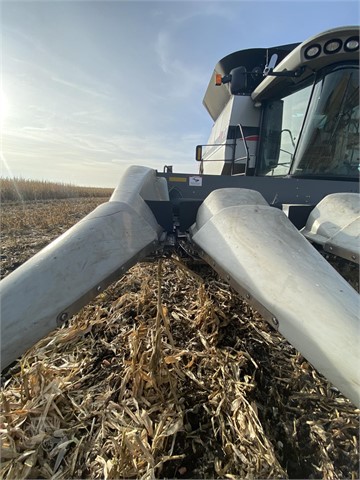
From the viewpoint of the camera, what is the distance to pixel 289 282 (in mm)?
→ 998

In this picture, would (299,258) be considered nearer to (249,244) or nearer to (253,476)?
(249,244)

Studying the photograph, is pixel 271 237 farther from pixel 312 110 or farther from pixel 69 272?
pixel 312 110

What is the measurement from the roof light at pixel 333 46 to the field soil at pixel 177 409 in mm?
2356

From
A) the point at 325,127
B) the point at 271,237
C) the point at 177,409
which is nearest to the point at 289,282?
the point at 271,237

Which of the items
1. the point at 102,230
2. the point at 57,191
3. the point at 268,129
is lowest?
the point at 57,191

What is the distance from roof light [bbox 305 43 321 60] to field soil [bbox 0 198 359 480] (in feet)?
7.53

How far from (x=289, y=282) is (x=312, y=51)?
2564 mm

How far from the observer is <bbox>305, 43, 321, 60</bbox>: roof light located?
8.11ft

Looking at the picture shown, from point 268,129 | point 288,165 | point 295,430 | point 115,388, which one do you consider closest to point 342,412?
point 295,430

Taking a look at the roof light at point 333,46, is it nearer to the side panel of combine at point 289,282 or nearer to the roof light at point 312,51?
the roof light at point 312,51

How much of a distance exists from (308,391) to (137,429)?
873 mm

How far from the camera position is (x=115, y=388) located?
1.41 metres

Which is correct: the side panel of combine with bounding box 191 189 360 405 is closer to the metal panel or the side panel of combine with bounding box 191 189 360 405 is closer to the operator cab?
the metal panel

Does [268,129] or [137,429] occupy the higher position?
[268,129]
